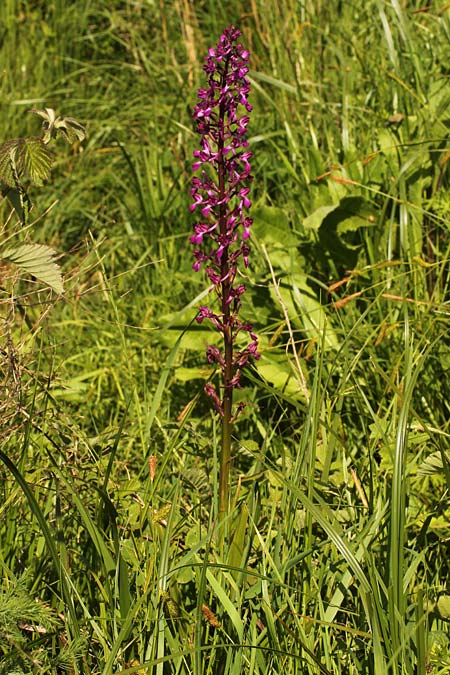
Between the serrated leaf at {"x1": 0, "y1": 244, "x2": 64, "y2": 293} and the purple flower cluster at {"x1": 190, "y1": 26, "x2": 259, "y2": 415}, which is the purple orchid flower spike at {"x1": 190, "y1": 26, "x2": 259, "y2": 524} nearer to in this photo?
the purple flower cluster at {"x1": 190, "y1": 26, "x2": 259, "y2": 415}

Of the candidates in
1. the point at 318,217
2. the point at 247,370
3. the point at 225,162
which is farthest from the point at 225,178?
the point at 318,217

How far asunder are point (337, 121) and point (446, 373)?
5.05ft

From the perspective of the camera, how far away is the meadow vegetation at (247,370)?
2016mm

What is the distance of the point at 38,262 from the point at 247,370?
0.61 metres

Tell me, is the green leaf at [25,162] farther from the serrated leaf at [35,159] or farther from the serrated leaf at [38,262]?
the serrated leaf at [38,262]

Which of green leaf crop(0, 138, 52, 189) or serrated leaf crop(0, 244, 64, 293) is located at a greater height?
green leaf crop(0, 138, 52, 189)

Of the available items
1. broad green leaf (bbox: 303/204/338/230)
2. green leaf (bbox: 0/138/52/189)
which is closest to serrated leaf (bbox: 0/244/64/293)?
green leaf (bbox: 0/138/52/189)

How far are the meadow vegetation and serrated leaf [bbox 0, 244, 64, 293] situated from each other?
15 centimetres

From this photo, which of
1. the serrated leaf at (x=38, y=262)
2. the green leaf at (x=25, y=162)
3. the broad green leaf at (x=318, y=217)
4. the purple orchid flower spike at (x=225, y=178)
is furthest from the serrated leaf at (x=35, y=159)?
the broad green leaf at (x=318, y=217)

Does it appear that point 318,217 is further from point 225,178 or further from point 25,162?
point 25,162

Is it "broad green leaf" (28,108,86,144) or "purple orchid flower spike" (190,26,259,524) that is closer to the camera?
"purple orchid flower spike" (190,26,259,524)

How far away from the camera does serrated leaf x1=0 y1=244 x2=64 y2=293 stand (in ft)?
6.77

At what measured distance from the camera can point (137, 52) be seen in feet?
16.9

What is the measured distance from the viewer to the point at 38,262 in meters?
2.08
